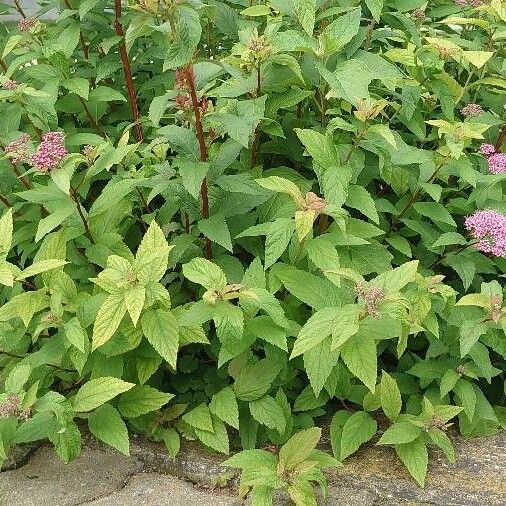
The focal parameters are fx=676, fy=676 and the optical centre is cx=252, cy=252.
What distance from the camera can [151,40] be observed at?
2555mm

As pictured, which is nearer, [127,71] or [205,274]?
[205,274]

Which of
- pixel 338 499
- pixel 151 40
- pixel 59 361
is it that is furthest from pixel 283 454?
pixel 151 40

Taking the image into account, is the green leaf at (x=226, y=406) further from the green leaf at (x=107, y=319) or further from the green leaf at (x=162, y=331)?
the green leaf at (x=107, y=319)

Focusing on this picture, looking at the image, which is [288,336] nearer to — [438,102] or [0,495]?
[0,495]

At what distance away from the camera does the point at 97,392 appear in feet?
5.65

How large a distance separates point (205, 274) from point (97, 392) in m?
0.41

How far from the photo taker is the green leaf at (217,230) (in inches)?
70.9

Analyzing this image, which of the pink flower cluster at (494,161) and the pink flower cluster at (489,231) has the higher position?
the pink flower cluster at (494,161)

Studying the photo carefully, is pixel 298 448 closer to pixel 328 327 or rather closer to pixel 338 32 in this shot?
pixel 328 327

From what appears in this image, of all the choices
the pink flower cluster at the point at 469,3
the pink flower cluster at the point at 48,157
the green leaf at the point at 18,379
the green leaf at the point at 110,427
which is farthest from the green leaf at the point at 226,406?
the pink flower cluster at the point at 469,3

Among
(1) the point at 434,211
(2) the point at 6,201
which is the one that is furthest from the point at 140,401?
(1) the point at 434,211

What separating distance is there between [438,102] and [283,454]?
1.29 meters

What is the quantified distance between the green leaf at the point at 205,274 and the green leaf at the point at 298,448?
Answer: 437 mm

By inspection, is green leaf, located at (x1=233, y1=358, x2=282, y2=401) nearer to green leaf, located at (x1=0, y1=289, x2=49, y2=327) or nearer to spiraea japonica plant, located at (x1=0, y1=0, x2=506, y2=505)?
spiraea japonica plant, located at (x1=0, y1=0, x2=506, y2=505)
